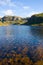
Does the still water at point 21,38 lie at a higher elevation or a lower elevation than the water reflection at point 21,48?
lower

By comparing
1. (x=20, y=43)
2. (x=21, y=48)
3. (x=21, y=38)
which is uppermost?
(x=21, y=48)

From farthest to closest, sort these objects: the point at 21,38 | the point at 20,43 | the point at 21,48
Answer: the point at 21,38
the point at 20,43
the point at 21,48

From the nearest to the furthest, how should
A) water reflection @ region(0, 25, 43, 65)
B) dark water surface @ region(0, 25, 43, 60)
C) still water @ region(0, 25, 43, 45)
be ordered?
water reflection @ region(0, 25, 43, 65)
dark water surface @ region(0, 25, 43, 60)
still water @ region(0, 25, 43, 45)

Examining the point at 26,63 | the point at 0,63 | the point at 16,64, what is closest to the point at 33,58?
the point at 26,63

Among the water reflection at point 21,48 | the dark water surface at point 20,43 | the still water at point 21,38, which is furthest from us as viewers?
the still water at point 21,38

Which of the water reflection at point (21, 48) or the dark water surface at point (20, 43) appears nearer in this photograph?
→ the water reflection at point (21, 48)

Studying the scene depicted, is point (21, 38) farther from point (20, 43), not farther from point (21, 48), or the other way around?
point (21, 48)

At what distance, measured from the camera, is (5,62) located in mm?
30016

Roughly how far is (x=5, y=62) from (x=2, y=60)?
58.6 inches

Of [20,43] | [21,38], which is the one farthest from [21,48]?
[21,38]

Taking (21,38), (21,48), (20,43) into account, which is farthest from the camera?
(21,38)

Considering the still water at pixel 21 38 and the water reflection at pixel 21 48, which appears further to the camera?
the still water at pixel 21 38

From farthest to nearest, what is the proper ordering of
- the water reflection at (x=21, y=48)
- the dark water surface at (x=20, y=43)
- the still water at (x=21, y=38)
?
the still water at (x=21, y=38) < the dark water surface at (x=20, y=43) < the water reflection at (x=21, y=48)

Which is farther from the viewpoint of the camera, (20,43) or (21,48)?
(20,43)
